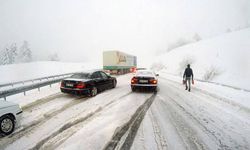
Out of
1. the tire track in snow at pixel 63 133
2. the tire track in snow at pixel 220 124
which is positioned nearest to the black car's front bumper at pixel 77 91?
the tire track in snow at pixel 63 133

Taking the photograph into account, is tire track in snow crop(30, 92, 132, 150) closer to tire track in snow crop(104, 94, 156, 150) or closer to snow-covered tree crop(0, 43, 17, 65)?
tire track in snow crop(104, 94, 156, 150)

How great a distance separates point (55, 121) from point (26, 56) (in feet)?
267

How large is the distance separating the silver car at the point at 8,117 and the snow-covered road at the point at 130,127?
25cm

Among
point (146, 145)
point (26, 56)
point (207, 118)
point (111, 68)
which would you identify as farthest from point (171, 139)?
point (26, 56)

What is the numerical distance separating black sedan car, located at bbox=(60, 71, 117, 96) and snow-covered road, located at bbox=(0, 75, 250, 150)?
1146mm

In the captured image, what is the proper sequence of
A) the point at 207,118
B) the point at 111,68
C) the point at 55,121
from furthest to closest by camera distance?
the point at 111,68 → the point at 207,118 → the point at 55,121

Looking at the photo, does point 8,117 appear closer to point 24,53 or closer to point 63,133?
point 63,133

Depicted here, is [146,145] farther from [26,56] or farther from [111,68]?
[26,56]

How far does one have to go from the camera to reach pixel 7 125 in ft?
15.1

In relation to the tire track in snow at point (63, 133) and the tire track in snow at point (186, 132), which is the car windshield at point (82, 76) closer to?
the tire track in snow at point (63, 133)

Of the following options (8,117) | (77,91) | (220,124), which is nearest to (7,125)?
(8,117)

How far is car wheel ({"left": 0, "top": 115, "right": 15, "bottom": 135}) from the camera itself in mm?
4453

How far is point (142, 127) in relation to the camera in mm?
4992

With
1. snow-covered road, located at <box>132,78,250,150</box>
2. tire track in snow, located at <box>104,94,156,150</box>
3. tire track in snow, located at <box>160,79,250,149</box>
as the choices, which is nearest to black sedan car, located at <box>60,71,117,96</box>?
tire track in snow, located at <box>104,94,156,150</box>
